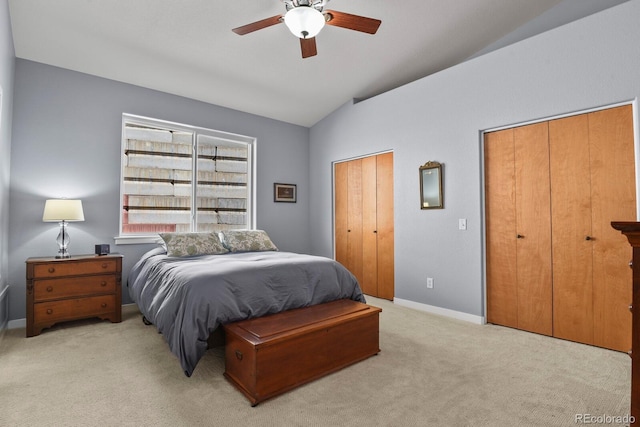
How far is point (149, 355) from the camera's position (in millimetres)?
2537

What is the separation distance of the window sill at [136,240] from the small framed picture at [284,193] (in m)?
1.77

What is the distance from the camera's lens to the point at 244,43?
337 cm

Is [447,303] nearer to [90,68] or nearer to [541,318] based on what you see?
[541,318]

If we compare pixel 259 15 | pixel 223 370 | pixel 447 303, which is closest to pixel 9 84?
pixel 259 15

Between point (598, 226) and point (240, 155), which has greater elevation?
point (240, 155)

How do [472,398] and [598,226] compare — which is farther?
[598,226]

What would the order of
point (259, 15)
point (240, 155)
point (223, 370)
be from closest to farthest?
point (223, 370) < point (259, 15) < point (240, 155)

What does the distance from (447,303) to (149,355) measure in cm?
289

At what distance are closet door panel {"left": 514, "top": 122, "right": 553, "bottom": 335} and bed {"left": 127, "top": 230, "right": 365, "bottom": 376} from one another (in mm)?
1586

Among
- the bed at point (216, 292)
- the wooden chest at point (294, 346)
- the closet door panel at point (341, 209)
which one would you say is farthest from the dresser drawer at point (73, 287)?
the closet door panel at point (341, 209)

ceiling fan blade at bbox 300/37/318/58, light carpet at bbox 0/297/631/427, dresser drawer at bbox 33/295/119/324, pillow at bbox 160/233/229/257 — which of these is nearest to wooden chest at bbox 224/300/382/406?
light carpet at bbox 0/297/631/427

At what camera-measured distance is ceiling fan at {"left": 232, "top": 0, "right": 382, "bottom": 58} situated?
215cm

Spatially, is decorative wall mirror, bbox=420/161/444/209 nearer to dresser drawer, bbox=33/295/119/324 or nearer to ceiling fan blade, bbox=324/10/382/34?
ceiling fan blade, bbox=324/10/382/34

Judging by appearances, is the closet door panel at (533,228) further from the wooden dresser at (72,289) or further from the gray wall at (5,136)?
the gray wall at (5,136)
